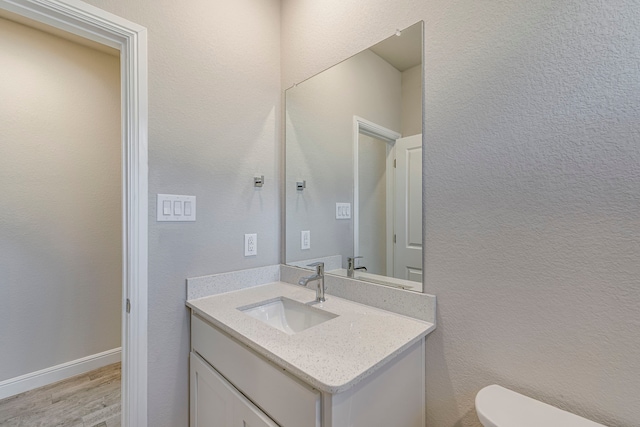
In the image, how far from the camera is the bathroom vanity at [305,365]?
0.75 metres

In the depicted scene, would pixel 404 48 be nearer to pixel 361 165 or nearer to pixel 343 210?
pixel 361 165

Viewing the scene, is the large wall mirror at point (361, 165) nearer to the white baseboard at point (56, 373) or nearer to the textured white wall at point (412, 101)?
the textured white wall at point (412, 101)

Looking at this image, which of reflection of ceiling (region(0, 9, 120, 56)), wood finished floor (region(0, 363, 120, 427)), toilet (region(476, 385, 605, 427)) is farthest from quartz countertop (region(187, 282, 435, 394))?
reflection of ceiling (region(0, 9, 120, 56))

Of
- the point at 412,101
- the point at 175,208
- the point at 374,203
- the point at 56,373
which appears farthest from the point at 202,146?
the point at 56,373

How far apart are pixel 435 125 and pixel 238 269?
1.19 metres

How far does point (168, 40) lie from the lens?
1313mm

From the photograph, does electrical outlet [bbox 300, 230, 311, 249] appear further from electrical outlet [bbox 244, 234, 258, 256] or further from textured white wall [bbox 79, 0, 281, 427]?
electrical outlet [bbox 244, 234, 258, 256]

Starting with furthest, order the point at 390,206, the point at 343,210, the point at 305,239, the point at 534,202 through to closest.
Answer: the point at 305,239 → the point at 343,210 → the point at 390,206 → the point at 534,202

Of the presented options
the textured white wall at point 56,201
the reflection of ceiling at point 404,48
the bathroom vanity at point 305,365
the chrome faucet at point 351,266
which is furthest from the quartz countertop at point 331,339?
the textured white wall at point 56,201

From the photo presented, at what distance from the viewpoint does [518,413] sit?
77cm

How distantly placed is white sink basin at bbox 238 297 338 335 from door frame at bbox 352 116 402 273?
361 millimetres

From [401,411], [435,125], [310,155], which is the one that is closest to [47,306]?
[310,155]

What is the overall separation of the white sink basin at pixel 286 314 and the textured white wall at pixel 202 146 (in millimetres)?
297

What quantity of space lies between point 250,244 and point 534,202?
4.22ft
